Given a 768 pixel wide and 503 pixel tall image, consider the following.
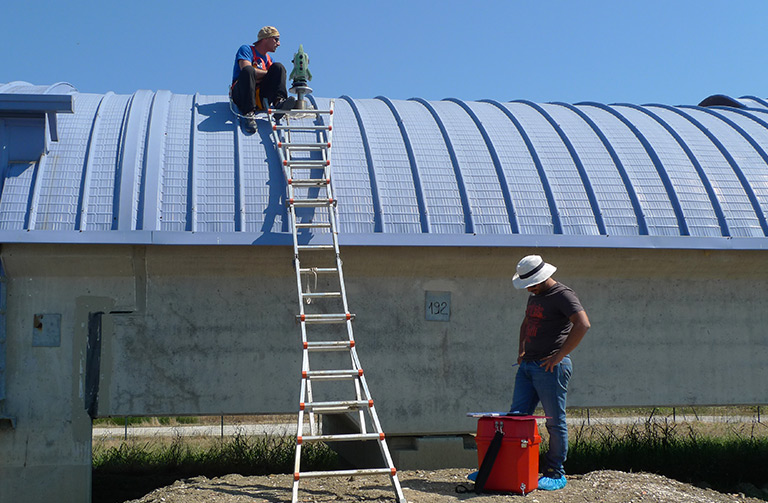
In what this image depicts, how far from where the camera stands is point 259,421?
23438 mm

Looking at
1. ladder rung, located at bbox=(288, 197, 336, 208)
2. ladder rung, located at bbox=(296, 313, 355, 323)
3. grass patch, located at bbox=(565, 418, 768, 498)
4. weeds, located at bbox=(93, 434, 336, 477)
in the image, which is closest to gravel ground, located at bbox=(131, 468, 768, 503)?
ladder rung, located at bbox=(296, 313, 355, 323)

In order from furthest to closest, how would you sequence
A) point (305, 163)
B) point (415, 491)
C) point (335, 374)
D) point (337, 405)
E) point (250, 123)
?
point (250, 123), point (305, 163), point (335, 374), point (337, 405), point (415, 491)

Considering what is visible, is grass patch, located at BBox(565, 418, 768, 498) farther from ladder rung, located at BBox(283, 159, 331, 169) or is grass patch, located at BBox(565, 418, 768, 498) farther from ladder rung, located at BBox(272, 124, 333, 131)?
ladder rung, located at BBox(272, 124, 333, 131)

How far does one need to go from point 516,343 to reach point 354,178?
2866mm

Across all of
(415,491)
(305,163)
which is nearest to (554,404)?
(415,491)

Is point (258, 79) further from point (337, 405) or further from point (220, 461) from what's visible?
point (220, 461)

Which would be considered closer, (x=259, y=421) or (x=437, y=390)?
(x=437, y=390)

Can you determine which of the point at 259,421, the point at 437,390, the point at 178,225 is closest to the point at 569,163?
the point at 437,390

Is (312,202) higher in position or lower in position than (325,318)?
higher

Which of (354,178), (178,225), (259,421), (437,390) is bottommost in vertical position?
(259,421)

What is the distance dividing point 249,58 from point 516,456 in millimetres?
6919

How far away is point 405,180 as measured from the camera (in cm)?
940

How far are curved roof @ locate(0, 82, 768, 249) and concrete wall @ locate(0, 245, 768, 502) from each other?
0.28m

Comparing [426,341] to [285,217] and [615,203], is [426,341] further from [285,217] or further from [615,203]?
[615,203]
